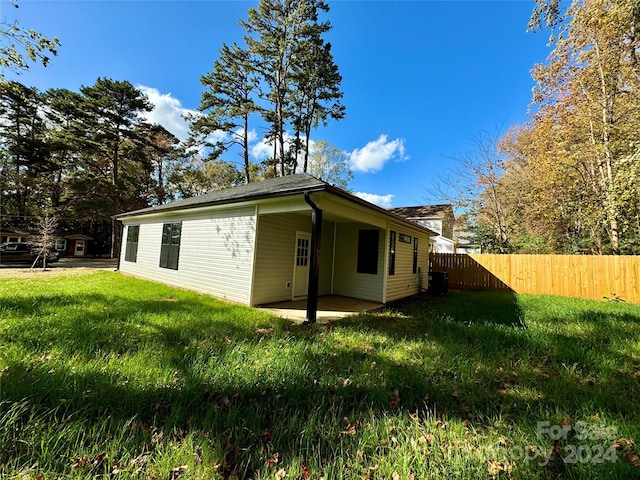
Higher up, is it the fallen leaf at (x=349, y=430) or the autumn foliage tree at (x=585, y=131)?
the autumn foliage tree at (x=585, y=131)

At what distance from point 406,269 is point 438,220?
12867mm

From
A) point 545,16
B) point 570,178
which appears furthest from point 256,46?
point 570,178

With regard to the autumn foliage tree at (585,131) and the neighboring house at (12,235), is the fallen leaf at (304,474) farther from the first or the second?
the neighboring house at (12,235)

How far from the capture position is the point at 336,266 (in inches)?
353

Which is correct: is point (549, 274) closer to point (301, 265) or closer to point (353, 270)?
point (353, 270)

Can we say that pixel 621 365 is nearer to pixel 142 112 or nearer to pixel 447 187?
pixel 447 187

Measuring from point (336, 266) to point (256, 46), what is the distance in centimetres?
1423

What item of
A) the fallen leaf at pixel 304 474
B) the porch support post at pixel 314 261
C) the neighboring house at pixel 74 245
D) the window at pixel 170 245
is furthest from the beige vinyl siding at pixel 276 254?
the neighboring house at pixel 74 245

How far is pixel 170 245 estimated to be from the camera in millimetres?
9297

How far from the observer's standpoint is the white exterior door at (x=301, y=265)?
766 centimetres

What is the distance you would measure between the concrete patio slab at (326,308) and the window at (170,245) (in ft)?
14.4

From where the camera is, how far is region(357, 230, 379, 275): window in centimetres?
812

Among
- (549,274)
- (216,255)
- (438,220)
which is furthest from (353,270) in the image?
(438,220)

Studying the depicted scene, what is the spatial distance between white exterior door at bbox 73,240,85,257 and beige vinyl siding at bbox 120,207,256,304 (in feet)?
66.2
